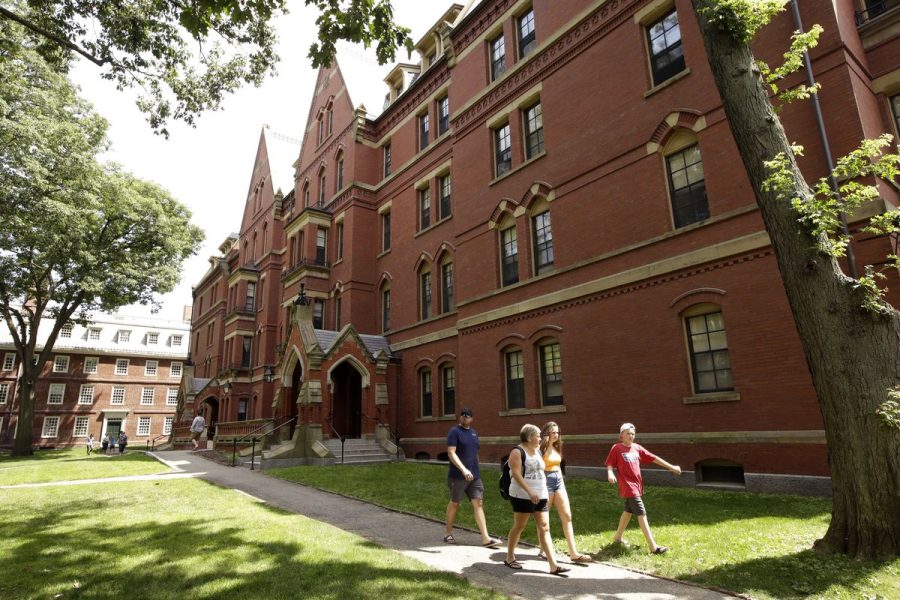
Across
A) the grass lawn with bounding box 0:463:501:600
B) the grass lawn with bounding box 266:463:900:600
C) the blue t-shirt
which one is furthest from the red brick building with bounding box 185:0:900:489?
the grass lawn with bounding box 0:463:501:600

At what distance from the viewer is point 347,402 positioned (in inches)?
915

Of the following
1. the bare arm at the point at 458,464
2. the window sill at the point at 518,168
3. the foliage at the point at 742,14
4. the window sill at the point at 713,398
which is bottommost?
the bare arm at the point at 458,464

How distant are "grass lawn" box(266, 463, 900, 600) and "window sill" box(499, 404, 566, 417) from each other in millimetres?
2129

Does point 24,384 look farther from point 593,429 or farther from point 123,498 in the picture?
point 593,429

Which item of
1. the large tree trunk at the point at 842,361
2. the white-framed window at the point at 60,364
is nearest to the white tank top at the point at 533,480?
the large tree trunk at the point at 842,361

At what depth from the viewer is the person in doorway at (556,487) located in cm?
620

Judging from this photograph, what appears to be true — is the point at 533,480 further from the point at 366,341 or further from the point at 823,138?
the point at 366,341

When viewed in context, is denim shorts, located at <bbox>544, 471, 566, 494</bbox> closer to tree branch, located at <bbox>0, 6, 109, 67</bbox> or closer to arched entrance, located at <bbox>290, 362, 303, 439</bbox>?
tree branch, located at <bbox>0, 6, 109, 67</bbox>

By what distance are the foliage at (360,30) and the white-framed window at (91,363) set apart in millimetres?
51766

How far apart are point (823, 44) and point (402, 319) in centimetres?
1651

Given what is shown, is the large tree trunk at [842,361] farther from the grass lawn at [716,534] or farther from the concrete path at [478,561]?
the concrete path at [478,561]

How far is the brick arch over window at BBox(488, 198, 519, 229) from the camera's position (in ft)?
55.7

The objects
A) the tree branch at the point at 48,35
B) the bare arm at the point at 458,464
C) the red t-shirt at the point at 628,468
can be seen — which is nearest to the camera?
the red t-shirt at the point at 628,468

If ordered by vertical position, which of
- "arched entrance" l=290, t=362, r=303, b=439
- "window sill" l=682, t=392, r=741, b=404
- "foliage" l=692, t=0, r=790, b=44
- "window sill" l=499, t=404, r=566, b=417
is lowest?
"window sill" l=499, t=404, r=566, b=417
